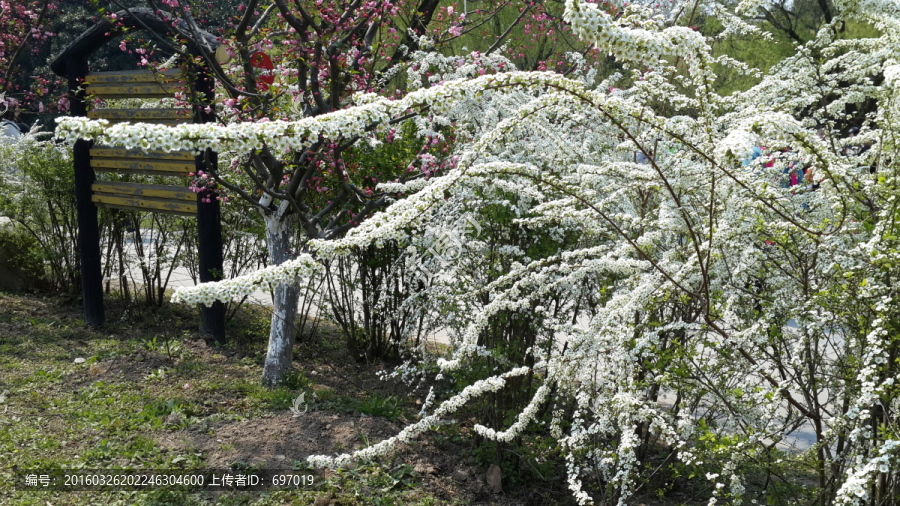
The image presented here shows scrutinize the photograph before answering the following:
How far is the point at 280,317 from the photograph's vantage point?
17.0 ft

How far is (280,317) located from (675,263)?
9.67 feet

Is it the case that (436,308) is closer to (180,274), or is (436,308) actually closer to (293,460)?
(293,460)

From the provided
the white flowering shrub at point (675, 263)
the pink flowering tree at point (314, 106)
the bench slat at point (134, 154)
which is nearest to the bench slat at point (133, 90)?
the bench slat at point (134, 154)

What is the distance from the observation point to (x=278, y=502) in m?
3.59

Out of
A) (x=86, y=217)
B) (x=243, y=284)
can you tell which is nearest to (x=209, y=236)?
(x=86, y=217)

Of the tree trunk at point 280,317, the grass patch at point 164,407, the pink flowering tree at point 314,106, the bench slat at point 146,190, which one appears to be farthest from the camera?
the bench slat at point 146,190

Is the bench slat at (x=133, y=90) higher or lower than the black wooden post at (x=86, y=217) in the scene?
higher

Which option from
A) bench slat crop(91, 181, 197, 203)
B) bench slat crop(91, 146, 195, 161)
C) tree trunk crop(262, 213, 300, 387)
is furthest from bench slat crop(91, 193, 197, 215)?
tree trunk crop(262, 213, 300, 387)

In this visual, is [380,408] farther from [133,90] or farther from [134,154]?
[133,90]

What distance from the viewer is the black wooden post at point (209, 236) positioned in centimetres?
566

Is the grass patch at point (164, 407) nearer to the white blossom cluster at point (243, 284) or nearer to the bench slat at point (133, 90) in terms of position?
the white blossom cluster at point (243, 284)

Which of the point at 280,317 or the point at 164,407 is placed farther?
the point at 280,317

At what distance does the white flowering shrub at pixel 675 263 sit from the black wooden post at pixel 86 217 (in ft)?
12.4

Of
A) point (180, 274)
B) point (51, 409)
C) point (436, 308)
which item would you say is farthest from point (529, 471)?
point (180, 274)
